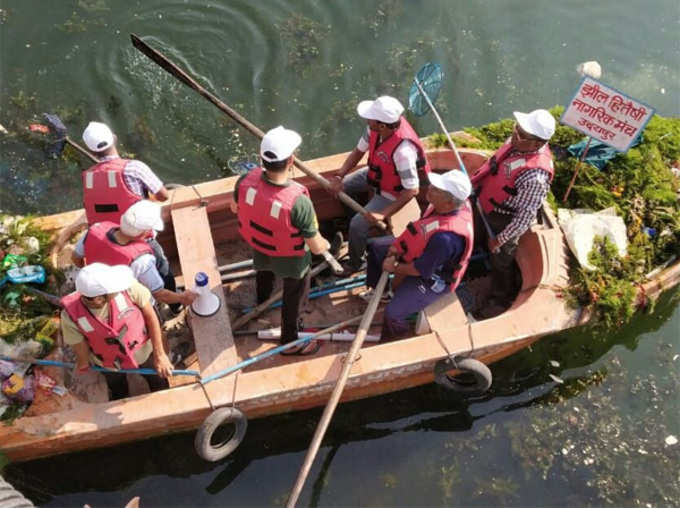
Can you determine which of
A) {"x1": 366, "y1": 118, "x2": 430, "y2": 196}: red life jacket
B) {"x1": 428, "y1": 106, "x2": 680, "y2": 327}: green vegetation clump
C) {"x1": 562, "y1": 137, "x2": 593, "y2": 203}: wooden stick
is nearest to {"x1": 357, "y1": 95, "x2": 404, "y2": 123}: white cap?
{"x1": 366, "y1": 118, "x2": 430, "y2": 196}: red life jacket

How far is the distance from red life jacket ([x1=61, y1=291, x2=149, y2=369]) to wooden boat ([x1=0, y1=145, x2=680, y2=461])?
45 cm

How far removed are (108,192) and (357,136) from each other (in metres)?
4.16

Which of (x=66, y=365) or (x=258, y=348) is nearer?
(x=66, y=365)

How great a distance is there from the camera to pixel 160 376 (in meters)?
4.49

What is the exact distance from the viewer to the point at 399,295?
5027 millimetres

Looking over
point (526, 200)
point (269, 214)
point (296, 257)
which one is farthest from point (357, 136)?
point (269, 214)

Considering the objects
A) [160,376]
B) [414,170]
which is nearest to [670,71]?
[414,170]

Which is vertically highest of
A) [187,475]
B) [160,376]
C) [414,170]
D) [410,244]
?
[414,170]

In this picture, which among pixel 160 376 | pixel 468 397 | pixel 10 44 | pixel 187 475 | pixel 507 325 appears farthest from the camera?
pixel 10 44

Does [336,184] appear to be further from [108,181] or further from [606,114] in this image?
[606,114]

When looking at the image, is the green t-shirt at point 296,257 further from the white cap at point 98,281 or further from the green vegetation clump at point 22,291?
the green vegetation clump at point 22,291

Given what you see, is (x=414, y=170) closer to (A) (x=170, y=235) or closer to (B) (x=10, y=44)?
(A) (x=170, y=235)

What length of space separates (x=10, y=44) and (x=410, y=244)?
6.88 m

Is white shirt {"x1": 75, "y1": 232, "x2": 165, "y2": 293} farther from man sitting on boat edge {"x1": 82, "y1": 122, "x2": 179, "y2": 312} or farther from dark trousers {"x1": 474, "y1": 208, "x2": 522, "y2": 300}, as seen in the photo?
dark trousers {"x1": 474, "y1": 208, "x2": 522, "y2": 300}
